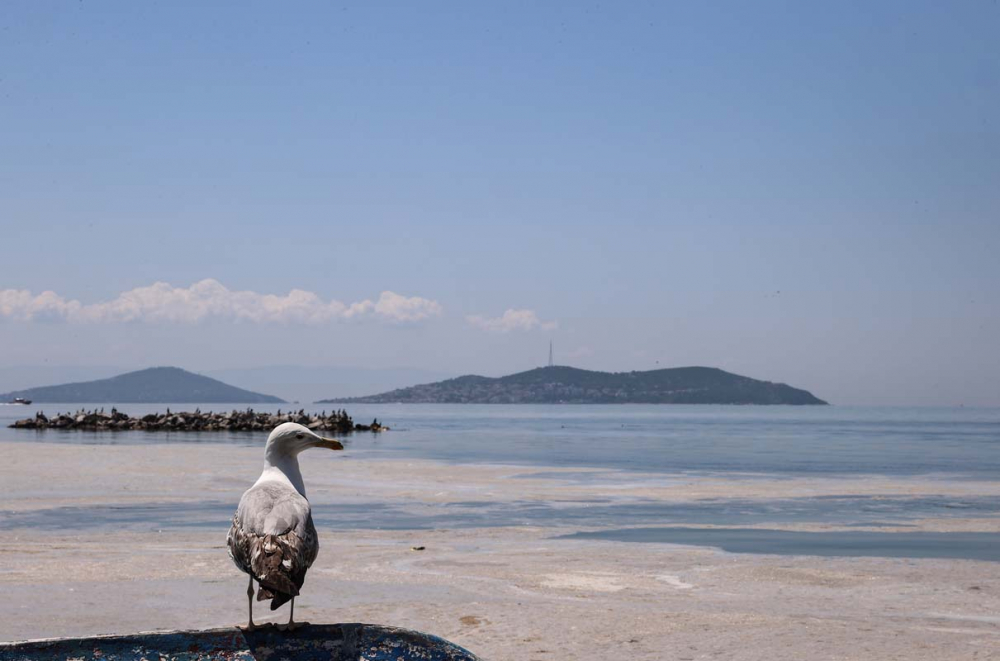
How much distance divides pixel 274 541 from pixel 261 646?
0.81 meters

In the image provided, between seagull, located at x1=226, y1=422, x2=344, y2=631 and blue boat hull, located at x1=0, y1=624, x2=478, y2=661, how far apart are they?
17 cm

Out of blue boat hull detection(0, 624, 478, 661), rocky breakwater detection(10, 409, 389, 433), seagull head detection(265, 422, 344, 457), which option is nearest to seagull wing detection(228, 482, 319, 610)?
blue boat hull detection(0, 624, 478, 661)

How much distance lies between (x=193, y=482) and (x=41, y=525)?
988cm

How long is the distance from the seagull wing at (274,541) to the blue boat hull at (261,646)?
0.31 metres

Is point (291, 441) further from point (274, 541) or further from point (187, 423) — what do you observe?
point (187, 423)

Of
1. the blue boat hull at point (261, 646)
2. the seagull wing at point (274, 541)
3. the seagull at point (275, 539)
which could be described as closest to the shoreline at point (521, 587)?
the seagull at point (275, 539)

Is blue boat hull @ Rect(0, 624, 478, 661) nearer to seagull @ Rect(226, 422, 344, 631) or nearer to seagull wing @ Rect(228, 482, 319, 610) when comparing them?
seagull @ Rect(226, 422, 344, 631)

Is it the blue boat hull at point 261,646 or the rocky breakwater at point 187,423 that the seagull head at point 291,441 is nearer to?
the blue boat hull at point 261,646

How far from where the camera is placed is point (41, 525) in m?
18.9

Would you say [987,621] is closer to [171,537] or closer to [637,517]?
[637,517]

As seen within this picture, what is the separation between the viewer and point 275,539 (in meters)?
6.06

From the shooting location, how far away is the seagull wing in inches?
230

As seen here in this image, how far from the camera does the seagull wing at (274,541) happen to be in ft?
19.2

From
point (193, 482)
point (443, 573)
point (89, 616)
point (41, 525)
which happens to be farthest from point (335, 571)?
point (193, 482)
